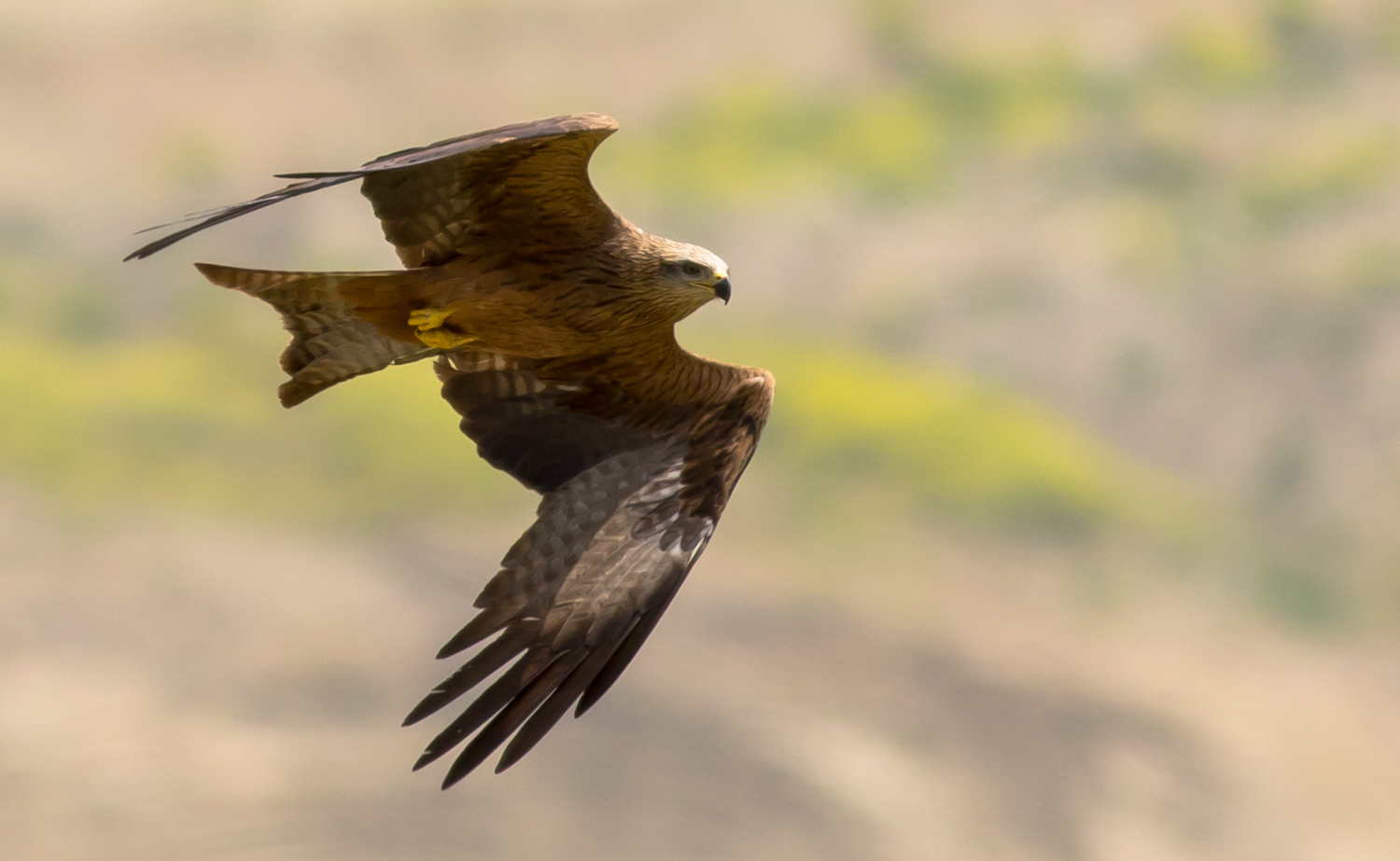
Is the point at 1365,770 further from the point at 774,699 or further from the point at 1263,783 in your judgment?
the point at 774,699

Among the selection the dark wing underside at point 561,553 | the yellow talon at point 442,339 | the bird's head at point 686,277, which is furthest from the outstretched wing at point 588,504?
the bird's head at point 686,277

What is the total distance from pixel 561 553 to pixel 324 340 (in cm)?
124

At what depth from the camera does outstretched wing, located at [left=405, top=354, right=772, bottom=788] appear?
651 centimetres

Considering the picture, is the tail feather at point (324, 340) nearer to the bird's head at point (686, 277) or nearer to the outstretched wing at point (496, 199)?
the outstretched wing at point (496, 199)

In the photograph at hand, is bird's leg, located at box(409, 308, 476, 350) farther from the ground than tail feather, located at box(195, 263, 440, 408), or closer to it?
farther from the ground

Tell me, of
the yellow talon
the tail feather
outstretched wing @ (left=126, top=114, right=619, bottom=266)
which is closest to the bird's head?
outstretched wing @ (left=126, top=114, right=619, bottom=266)

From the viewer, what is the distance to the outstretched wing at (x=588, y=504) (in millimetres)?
6508

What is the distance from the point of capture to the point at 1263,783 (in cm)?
2802

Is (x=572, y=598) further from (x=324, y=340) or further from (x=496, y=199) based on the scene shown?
(x=496, y=199)

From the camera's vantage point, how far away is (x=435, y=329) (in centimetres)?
639

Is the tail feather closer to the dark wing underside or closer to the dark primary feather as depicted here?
the dark wing underside

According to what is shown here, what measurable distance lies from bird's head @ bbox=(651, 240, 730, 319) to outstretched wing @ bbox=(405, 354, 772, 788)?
2.58ft

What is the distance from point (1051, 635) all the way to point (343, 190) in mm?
15505

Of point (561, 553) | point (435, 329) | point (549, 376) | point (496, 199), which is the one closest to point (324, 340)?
point (435, 329)
